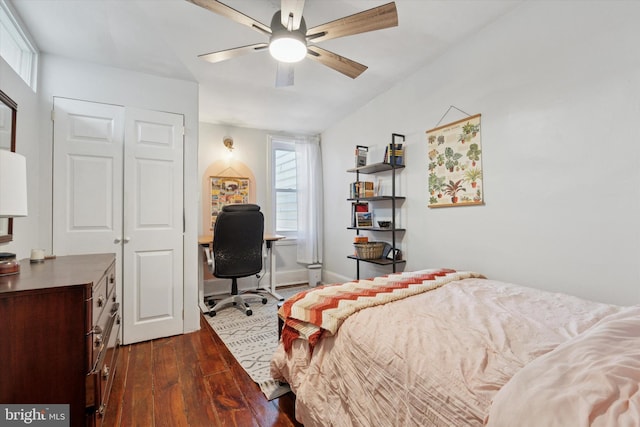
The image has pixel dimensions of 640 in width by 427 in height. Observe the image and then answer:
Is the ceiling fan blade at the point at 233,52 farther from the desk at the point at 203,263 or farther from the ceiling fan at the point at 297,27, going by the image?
the desk at the point at 203,263

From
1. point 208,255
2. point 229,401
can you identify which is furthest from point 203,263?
point 229,401

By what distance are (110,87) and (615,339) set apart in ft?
11.4

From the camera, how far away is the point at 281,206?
4551mm

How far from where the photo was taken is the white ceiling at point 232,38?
1.89 m

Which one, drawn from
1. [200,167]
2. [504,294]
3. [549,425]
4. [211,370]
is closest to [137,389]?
[211,370]

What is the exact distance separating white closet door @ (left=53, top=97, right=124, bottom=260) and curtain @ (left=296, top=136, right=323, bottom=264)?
2.43 meters

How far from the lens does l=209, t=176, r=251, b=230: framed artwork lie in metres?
4.05

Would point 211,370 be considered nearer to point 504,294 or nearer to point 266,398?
point 266,398

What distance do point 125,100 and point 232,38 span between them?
115cm

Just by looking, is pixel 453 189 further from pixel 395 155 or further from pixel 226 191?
pixel 226 191

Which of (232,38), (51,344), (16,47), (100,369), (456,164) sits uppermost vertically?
(232,38)

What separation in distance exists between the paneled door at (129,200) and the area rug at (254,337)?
47 cm

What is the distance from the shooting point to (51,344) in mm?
1104

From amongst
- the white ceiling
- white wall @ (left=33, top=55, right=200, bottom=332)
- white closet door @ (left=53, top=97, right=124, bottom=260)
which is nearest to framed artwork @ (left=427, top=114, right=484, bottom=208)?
the white ceiling
